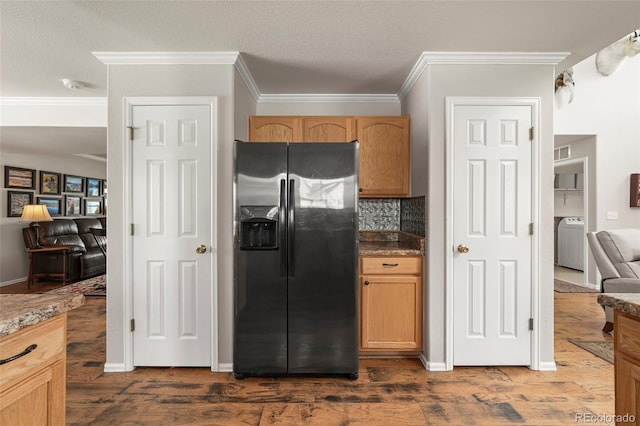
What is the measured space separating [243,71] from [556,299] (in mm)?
4929

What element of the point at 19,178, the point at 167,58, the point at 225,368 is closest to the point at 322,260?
the point at 225,368

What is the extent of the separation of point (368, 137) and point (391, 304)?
1541 millimetres

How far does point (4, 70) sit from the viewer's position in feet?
9.81

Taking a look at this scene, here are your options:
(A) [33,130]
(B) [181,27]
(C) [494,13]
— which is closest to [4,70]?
(A) [33,130]

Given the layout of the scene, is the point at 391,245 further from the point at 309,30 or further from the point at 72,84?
the point at 72,84

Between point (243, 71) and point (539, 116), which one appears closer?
point (539, 116)

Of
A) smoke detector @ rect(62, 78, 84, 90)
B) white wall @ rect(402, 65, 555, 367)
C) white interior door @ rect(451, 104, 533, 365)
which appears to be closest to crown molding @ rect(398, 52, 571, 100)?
white wall @ rect(402, 65, 555, 367)

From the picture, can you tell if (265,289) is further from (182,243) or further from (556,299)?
(556,299)

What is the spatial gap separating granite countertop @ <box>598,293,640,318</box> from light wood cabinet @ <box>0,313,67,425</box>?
200 centimetres

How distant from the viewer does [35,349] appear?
1096 millimetres

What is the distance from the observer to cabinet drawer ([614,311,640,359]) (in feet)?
3.78

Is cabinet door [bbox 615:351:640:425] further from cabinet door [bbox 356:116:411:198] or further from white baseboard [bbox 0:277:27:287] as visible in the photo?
white baseboard [bbox 0:277:27:287]

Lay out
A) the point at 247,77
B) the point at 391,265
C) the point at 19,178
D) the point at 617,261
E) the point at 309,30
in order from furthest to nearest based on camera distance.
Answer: the point at 19,178 < the point at 617,261 < the point at 247,77 < the point at 391,265 < the point at 309,30

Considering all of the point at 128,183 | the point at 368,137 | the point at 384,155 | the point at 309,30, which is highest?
the point at 309,30
